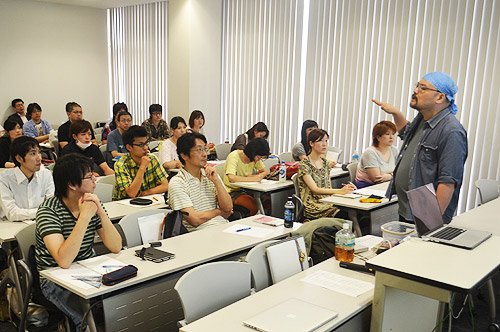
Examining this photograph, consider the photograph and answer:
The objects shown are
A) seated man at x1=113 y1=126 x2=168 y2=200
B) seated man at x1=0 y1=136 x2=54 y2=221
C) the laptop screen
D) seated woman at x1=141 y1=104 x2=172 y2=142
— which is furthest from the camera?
seated woman at x1=141 y1=104 x2=172 y2=142

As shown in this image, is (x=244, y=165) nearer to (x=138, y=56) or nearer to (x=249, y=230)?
(x=249, y=230)

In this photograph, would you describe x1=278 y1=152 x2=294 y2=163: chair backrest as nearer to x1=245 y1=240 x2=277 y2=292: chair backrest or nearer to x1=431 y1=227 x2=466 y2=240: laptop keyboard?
x1=245 y1=240 x2=277 y2=292: chair backrest

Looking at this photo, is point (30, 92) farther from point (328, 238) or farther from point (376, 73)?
point (328, 238)

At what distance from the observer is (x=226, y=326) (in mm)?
1901

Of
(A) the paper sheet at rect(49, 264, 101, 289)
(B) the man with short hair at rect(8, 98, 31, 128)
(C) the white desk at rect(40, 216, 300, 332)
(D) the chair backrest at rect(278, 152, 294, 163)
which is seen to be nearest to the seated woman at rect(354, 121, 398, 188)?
(D) the chair backrest at rect(278, 152, 294, 163)

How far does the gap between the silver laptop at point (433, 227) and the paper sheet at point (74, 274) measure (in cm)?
169

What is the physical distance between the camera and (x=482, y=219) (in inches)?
134

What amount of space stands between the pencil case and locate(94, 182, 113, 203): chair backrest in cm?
180

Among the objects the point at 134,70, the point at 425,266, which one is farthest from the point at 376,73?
the point at 134,70

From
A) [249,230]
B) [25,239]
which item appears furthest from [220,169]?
[25,239]

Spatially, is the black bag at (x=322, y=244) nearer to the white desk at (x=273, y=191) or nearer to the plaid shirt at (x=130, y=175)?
the white desk at (x=273, y=191)

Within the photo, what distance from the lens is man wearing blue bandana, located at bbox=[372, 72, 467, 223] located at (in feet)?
8.55

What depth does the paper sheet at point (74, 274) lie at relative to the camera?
2301 mm

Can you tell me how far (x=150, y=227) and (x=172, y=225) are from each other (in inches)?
7.6
